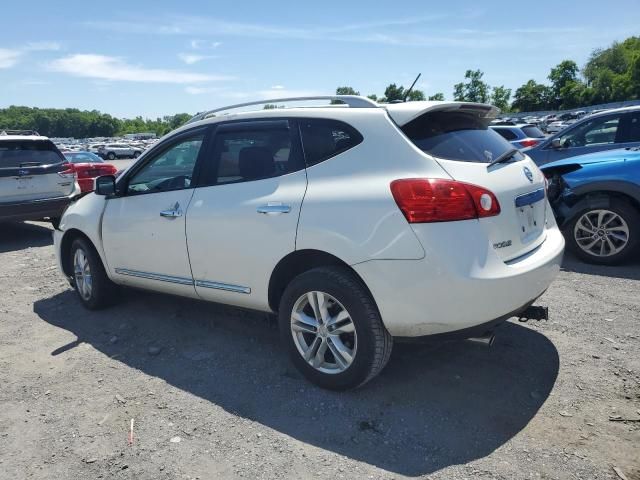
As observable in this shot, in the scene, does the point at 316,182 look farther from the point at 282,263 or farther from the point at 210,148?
the point at 210,148

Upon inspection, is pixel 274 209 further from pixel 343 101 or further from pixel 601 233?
pixel 601 233

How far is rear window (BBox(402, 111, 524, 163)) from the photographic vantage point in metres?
3.05

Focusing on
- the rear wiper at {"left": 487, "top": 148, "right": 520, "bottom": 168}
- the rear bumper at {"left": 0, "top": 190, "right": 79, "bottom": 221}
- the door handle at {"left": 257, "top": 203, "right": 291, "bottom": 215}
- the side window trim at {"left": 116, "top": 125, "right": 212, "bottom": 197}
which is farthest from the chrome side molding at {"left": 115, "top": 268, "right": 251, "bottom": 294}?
the rear bumper at {"left": 0, "top": 190, "right": 79, "bottom": 221}

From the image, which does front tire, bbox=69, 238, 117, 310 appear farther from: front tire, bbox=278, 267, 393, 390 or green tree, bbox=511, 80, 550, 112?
green tree, bbox=511, 80, 550, 112

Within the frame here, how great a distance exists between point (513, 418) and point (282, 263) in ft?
5.52

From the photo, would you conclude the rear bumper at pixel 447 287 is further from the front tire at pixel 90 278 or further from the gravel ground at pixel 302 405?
the front tire at pixel 90 278

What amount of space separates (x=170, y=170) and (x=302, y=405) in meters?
2.34

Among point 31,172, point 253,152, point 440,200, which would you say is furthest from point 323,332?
point 31,172

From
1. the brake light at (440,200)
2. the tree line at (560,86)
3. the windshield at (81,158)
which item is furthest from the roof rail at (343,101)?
the tree line at (560,86)

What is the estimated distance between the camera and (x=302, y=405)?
319cm

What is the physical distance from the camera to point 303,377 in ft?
11.5

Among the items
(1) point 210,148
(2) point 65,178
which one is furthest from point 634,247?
(2) point 65,178

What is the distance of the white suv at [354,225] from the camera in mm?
2793

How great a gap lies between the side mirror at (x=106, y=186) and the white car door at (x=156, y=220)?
0.07 meters
